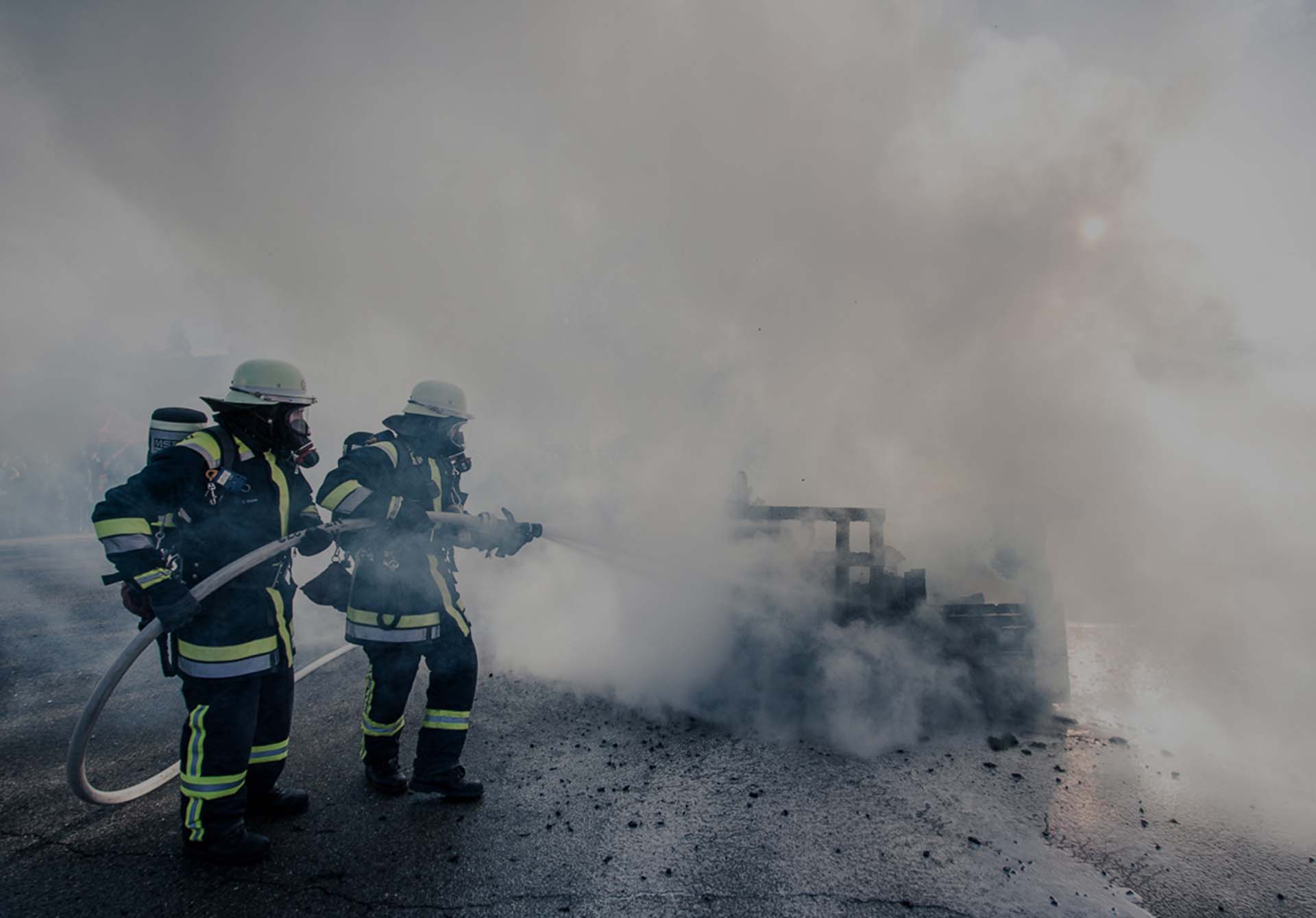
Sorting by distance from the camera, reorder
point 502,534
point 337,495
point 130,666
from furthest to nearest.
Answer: point 502,534 < point 337,495 < point 130,666

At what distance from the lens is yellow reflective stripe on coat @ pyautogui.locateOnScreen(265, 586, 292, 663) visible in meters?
2.96

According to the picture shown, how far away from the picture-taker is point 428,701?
11.2 ft

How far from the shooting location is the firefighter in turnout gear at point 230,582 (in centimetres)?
263

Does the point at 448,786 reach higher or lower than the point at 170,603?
lower

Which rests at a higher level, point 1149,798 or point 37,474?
point 37,474

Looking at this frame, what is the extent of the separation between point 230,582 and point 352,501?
2.07 ft

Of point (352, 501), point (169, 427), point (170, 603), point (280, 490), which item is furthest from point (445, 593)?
point (169, 427)

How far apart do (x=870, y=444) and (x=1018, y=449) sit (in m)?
1.44

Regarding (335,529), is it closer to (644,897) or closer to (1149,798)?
(644,897)

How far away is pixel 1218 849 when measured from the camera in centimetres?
299

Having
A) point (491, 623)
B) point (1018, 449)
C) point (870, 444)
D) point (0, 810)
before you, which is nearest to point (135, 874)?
point (0, 810)

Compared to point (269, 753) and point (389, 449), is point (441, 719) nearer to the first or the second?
point (269, 753)

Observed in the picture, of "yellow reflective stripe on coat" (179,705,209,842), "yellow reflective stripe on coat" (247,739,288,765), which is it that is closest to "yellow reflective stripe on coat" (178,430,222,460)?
"yellow reflective stripe on coat" (179,705,209,842)

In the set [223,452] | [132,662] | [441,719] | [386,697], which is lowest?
[441,719]
